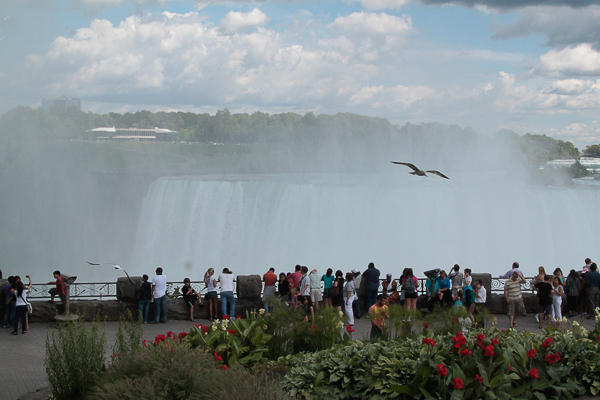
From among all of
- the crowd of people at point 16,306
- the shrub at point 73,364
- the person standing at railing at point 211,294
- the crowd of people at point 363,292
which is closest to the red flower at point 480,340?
the shrub at point 73,364

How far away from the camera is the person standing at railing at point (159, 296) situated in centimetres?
908

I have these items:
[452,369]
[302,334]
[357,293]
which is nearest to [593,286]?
[357,293]

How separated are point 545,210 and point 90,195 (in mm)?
23589

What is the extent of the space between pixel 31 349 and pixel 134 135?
34.7m

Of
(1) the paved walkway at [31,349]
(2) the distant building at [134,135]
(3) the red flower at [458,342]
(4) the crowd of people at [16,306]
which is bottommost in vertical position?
(1) the paved walkway at [31,349]

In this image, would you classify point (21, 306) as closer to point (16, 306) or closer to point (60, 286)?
point (16, 306)

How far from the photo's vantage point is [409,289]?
9273mm

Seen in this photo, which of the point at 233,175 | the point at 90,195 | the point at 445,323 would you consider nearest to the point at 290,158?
the point at 233,175

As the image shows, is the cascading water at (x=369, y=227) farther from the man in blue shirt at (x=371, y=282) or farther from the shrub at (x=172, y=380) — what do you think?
the shrub at (x=172, y=380)

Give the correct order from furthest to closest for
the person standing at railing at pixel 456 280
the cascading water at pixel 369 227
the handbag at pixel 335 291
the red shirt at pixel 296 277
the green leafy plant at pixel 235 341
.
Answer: the cascading water at pixel 369 227 < the red shirt at pixel 296 277 < the person standing at railing at pixel 456 280 < the handbag at pixel 335 291 < the green leafy plant at pixel 235 341

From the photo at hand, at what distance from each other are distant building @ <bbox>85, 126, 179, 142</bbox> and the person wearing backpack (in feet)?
99.1

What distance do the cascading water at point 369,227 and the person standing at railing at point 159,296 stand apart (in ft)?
35.4

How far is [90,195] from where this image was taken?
28.9 m

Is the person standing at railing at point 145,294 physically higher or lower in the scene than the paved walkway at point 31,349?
higher
